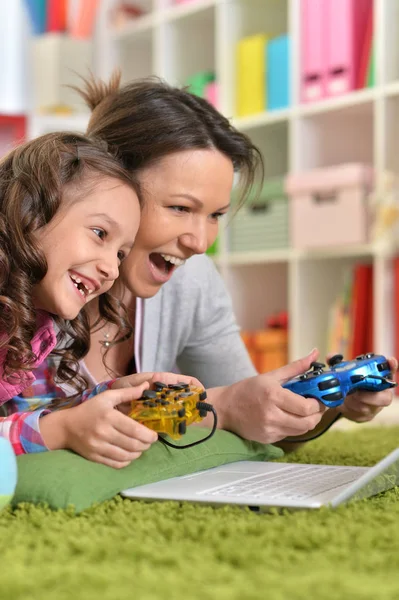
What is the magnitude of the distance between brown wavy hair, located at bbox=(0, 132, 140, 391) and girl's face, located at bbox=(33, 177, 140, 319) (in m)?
0.01

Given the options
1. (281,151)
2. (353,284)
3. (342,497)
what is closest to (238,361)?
(342,497)

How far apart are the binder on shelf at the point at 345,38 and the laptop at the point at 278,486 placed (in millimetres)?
1811

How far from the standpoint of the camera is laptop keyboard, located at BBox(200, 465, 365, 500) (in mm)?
833

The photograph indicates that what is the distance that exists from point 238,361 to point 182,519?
0.74 m

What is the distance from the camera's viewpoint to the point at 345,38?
2.54 m

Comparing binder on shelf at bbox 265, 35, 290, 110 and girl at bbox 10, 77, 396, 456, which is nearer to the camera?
girl at bbox 10, 77, 396, 456

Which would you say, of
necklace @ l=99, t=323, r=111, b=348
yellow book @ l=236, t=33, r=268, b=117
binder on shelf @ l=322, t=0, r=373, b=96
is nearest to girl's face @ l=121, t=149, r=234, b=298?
necklace @ l=99, t=323, r=111, b=348

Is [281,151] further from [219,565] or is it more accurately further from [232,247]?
[219,565]

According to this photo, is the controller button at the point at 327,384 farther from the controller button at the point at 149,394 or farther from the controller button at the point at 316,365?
the controller button at the point at 149,394

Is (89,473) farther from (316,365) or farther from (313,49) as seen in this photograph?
(313,49)

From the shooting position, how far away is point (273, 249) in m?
2.79

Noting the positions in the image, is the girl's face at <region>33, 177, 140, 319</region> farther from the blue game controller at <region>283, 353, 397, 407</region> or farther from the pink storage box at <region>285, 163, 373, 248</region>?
the pink storage box at <region>285, 163, 373, 248</region>

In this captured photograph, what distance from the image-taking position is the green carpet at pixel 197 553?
0.53 m

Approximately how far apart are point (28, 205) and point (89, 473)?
41 centimetres
